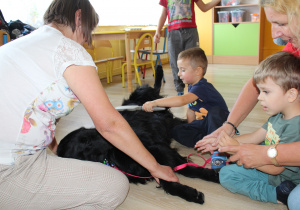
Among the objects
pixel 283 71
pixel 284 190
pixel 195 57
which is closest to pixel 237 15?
pixel 195 57

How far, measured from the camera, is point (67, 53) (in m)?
0.95

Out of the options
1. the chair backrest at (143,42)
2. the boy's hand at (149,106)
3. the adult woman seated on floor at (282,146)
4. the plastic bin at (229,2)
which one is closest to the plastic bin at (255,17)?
the plastic bin at (229,2)

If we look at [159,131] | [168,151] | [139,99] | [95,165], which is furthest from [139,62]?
[95,165]

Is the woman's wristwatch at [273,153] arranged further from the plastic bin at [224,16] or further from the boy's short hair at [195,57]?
the plastic bin at [224,16]

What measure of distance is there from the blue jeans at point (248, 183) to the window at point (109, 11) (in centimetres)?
321

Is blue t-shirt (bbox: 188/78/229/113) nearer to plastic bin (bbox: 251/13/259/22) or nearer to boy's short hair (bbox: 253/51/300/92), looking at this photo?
boy's short hair (bbox: 253/51/300/92)

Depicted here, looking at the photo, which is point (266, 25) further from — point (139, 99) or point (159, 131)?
point (159, 131)

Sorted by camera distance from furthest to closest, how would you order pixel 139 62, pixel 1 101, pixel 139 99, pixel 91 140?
pixel 139 62 < pixel 139 99 < pixel 91 140 < pixel 1 101

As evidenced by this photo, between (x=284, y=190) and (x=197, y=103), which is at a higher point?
(x=197, y=103)

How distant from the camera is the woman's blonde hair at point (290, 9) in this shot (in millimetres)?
974

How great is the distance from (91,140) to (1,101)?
Result: 0.51 m

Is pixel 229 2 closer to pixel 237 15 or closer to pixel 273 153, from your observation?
pixel 237 15

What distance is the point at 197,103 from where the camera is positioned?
194 centimetres

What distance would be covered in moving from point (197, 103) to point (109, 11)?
3.88 metres
